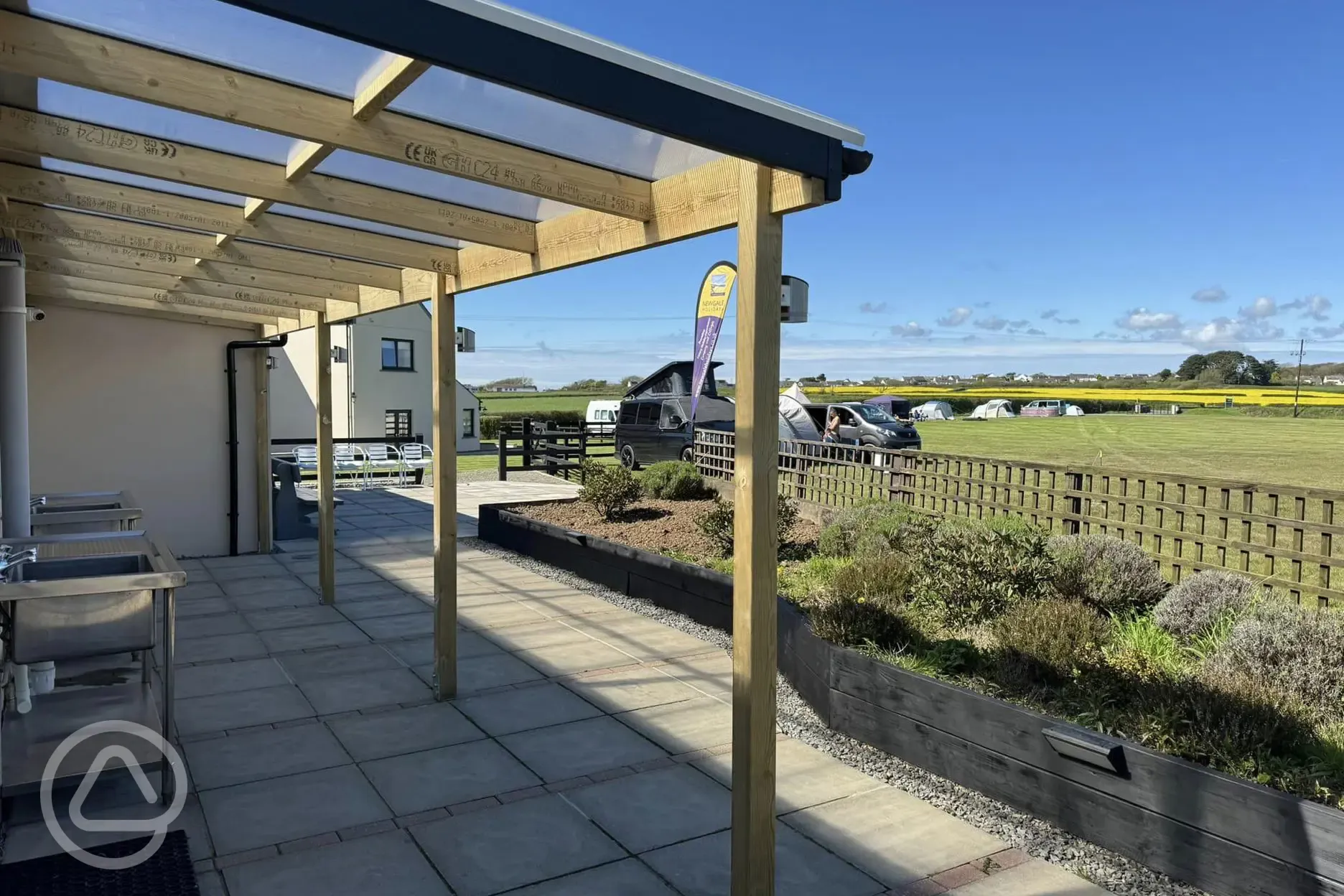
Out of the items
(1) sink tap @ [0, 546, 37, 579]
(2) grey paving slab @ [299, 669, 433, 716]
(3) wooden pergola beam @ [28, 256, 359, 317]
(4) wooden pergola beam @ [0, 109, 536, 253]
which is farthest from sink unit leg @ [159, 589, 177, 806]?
(3) wooden pergola beam @ [28, 256, 359, 317]

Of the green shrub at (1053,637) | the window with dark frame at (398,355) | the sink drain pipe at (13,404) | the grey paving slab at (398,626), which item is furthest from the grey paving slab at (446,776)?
the window with dark frame at (398,355)

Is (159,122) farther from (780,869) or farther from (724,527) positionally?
(724,527)

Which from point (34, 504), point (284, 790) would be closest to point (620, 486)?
point (34, 504)

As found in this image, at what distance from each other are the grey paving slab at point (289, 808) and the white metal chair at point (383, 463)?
12.5 m

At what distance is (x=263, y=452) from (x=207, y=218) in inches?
222

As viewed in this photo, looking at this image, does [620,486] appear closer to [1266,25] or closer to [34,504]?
[34,504]

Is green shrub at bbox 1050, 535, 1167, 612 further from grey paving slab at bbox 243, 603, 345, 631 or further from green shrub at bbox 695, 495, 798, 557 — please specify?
grey paving slab at bbox 243, 603, 345, 631

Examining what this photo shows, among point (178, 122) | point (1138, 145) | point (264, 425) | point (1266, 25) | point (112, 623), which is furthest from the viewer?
point (1138, 145)

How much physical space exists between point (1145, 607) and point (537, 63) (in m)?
4.95

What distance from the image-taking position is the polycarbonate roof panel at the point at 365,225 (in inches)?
165

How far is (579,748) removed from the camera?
4223mm

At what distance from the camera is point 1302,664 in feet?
11.8

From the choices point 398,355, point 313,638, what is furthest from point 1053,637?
point 398,355

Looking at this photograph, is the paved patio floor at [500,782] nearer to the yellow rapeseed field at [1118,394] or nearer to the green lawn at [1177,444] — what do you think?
the green lawn at [1177,444]
